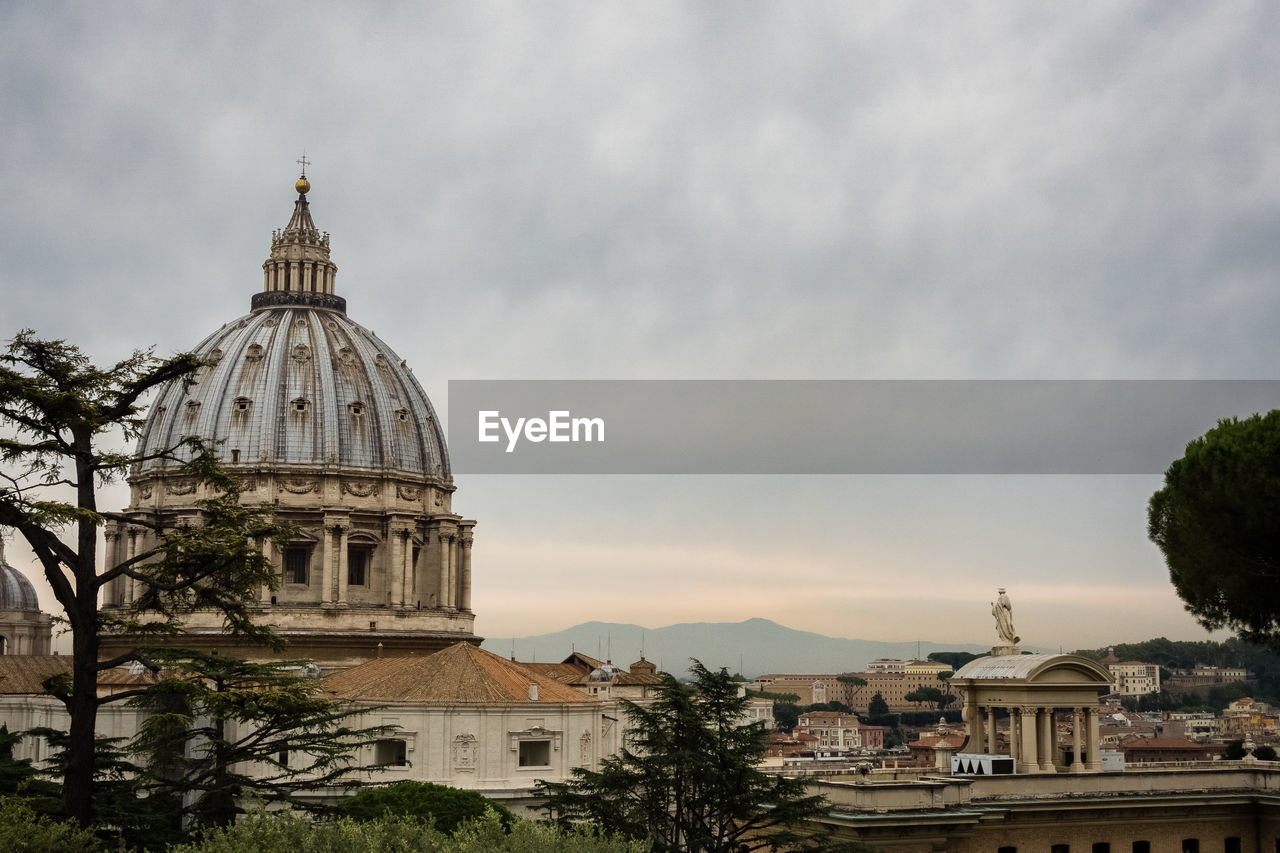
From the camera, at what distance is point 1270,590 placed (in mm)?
30266

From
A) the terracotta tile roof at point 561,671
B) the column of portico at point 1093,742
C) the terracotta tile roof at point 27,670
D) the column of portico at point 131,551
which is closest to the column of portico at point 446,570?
the terracotta tile roof at point 561,671

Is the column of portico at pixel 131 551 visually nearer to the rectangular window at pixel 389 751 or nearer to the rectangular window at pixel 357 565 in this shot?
the rectangular window at pixel 357 565

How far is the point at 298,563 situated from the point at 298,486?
3822 mm

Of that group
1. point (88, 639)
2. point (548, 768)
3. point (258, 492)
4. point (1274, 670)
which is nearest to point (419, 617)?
point (258, 492)

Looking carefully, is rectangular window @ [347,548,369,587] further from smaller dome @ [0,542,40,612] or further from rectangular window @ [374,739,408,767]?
smaller dome @ [0,542,40,612]

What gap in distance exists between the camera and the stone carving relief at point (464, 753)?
49906mm

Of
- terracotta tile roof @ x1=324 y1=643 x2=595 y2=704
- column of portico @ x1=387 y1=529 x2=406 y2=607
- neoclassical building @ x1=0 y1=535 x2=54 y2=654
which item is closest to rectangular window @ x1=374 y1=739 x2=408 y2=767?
terracotta tile roof @ x1=324 y1=643 x2=595 y2=704

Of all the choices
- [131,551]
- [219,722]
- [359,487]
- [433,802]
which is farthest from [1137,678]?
[219,722]

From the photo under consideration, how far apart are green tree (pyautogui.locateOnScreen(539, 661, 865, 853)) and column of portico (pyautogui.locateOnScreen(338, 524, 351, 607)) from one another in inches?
1712

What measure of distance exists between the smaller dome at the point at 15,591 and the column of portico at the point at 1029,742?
7206 cm

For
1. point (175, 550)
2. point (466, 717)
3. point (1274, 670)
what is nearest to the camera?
point (175, 550)

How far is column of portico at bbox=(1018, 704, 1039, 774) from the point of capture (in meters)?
37.2

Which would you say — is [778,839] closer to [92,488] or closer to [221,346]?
[92,488]

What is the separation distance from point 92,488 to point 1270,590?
2214cm
